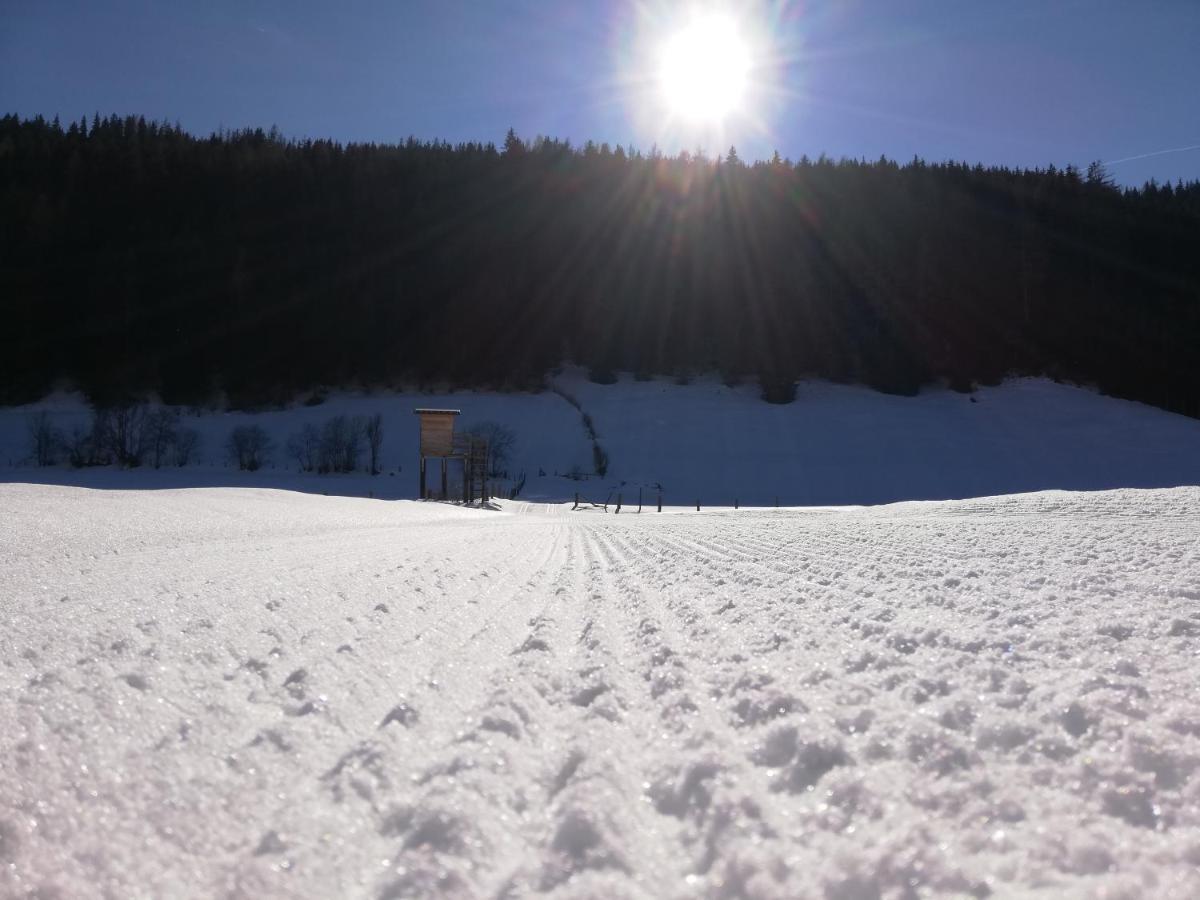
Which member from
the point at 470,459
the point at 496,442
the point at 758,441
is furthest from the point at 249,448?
the point at 758,441

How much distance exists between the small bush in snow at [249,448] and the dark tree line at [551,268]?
13.9 meters

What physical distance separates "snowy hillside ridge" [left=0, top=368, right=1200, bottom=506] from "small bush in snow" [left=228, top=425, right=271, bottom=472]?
0.88 meters

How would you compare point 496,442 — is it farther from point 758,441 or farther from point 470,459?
point 758,441

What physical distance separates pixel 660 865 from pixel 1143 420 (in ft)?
186

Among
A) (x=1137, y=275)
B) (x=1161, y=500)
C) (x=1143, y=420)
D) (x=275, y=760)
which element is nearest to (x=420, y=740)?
(x=275, y=760)

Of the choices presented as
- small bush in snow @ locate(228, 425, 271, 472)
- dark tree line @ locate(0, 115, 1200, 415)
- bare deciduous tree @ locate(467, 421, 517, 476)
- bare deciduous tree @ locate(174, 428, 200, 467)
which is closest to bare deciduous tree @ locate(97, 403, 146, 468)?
bare deciduous tree @ locate(174, 428, 200, 467)

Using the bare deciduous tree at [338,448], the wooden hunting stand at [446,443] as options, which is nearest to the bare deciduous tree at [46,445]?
the bare deciduous tree at [338,448]

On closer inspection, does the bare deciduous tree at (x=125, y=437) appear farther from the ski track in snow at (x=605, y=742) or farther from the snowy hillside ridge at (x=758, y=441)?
the ski track in snow at (x=605, y=742)

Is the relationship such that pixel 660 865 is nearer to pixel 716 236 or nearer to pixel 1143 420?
pixel 1143 420

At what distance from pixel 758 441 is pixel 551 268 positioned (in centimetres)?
3079

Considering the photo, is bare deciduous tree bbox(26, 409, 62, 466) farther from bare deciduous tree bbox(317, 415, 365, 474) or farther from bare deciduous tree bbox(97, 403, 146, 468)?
bare deciduous tree bbox(317, 415, 365, 474)

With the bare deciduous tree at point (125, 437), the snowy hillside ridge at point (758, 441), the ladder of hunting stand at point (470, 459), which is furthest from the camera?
the snowy hillside ridge at point (758, 441)

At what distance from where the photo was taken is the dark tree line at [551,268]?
5719cm

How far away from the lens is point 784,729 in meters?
1.93
